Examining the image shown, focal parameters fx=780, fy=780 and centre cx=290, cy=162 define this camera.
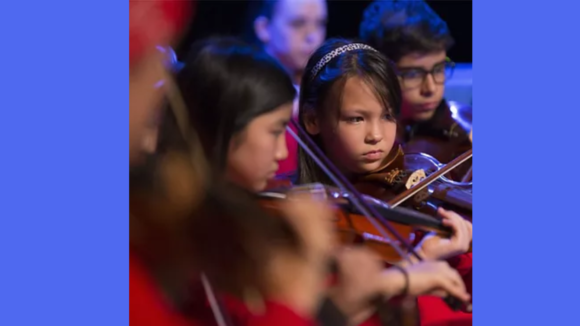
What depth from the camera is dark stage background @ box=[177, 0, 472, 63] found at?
130 centimetres

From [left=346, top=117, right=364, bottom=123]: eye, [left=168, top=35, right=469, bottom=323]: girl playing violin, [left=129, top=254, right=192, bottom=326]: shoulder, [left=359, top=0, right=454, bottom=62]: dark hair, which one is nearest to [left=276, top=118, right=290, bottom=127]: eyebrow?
[left=168, top=35, right=469, bottom=323]: girl playing violin

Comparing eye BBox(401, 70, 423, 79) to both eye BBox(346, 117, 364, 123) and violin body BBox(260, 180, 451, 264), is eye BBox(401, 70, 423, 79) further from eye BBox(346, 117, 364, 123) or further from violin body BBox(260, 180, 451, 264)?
violin body BBox(260, 180, 451, 264)

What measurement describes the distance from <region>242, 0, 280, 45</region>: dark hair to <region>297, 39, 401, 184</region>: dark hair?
10 cm

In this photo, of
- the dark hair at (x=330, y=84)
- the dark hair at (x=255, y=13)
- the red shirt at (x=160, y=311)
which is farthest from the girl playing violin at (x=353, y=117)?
the red shirt at (x=160, y=311)

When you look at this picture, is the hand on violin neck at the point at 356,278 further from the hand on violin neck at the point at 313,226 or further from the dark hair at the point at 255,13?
the dark hair at the point at 255,13

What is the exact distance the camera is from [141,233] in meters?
1.30

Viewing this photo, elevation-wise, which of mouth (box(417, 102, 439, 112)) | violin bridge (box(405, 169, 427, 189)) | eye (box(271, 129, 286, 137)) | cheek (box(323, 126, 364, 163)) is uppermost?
eye (box(271, 129, 286, 137))

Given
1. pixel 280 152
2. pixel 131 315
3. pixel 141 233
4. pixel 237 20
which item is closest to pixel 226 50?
pixel 237 20

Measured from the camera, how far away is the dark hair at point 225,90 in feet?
4.06

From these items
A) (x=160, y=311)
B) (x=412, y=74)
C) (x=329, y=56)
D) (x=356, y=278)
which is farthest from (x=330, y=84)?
(x=160, y=311)

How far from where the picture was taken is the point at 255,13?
4.30 feet

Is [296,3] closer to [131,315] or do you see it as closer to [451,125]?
[451,125]

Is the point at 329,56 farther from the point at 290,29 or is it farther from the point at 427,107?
the point at 427,107

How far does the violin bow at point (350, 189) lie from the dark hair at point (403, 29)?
21cm
